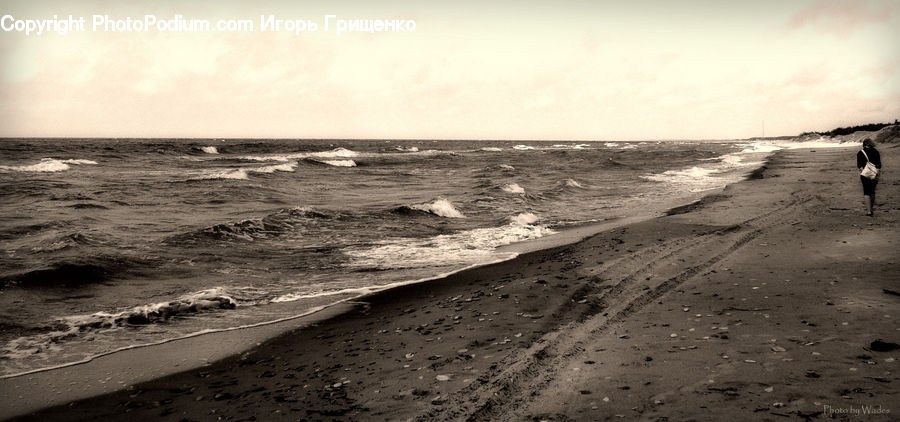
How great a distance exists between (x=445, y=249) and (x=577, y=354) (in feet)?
21.8

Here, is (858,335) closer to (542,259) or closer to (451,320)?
(451,320)

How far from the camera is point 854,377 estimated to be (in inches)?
148

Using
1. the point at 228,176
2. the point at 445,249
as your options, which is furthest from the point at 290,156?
the point at 445,249

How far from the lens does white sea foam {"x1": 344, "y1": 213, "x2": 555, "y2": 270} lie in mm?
9984

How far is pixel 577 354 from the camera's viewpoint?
4.73 meters

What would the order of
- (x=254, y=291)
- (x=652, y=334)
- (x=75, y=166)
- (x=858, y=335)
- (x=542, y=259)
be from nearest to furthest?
1. (x=858, y=335)
2. (x=652, y=334)
3. (x=254, y=291)
4. (x=542, y=259)
5. (x=75, y=166)

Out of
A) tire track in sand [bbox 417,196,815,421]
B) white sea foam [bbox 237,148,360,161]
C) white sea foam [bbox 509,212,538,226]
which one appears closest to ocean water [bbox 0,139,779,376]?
white sea foam [bbox 509,212,538,226]

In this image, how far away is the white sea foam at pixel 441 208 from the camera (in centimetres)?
1659

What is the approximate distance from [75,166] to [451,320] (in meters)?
40.4

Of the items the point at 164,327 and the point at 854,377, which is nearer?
the point at 854,377

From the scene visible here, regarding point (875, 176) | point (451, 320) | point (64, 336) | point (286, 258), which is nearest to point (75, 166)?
point (286, 258)

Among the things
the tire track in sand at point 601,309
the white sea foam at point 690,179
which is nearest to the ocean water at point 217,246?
the white sea foam at point 690,179

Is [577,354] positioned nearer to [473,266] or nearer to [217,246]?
[473,266]

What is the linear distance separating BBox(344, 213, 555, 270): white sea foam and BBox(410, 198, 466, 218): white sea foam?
276 centimetres
